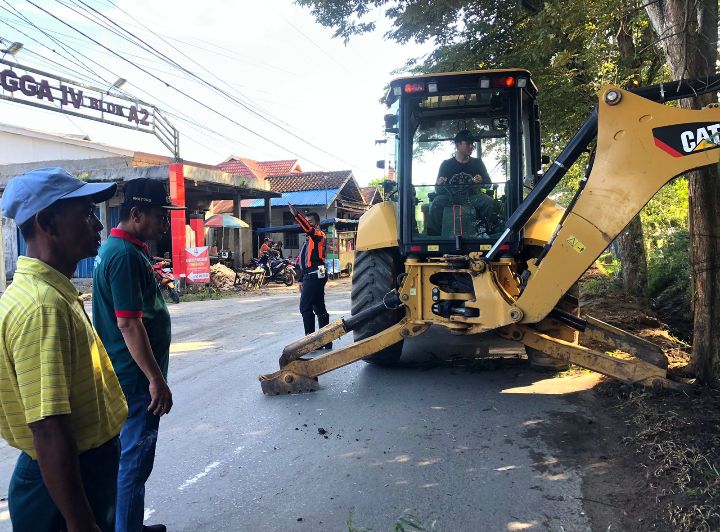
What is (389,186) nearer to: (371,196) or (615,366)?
(615,366)

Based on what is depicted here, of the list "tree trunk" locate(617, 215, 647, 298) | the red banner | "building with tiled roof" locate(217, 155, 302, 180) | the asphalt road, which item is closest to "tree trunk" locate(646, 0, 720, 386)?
the asphalt road

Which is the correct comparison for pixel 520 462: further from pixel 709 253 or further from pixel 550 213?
pixel 550 213

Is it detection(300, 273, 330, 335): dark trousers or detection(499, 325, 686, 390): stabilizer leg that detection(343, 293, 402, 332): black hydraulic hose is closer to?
detection(499, 325, 686, 390): stabilizer leg

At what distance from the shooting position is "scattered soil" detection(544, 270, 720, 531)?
2889 mm

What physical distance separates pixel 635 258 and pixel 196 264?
11.1 metres

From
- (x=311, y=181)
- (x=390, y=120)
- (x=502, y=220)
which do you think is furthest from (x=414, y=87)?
(x=311, y=181)

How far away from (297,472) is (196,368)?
3374mm

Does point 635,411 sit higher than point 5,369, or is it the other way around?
point 5,369

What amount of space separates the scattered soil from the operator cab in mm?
1741

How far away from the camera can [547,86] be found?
8492mm

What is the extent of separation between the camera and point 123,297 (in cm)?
251

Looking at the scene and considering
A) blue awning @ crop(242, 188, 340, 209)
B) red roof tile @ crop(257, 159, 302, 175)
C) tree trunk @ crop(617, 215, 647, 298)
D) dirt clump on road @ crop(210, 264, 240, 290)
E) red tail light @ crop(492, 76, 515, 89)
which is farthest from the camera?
red roof tile @ crop(257, 159, 302, 175)

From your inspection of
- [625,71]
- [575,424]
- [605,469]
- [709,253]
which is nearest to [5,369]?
[605,469]

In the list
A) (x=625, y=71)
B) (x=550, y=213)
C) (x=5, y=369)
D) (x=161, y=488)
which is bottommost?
(x=161, y=488)
